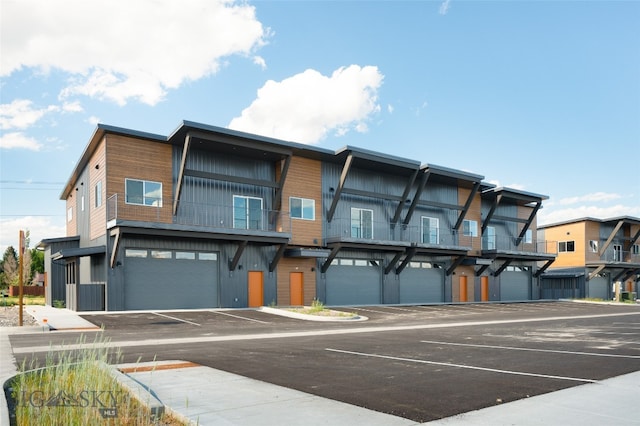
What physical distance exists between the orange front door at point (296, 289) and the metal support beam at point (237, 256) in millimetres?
4176

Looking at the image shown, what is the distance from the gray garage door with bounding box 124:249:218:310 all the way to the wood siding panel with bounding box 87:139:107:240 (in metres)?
2.66

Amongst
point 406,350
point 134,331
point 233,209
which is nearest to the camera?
point 406,350

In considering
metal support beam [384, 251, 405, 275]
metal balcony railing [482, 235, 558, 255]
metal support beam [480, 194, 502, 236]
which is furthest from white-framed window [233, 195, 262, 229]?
metal balcony railing [482, 235, 558, 255]

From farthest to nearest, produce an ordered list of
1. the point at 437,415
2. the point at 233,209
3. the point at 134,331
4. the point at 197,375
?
the point at 233,209, the point at 134,331, the point at 197,375, the point at 437,415

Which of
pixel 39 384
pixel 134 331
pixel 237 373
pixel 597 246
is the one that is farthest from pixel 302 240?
pixel 597 246

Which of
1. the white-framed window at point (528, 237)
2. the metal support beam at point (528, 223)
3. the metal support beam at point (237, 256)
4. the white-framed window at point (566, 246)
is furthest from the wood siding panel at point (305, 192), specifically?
the white-framed window at point (566, 246)

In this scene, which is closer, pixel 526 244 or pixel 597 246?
pixel 526 244

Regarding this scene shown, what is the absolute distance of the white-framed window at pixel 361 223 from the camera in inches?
1369

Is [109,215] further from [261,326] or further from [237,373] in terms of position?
[237,373]

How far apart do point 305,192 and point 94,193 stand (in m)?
12.1

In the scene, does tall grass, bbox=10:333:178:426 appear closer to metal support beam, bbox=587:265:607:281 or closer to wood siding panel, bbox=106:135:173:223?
wood siding panel, bbox=106:135:173:223

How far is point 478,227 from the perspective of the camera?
43.1m

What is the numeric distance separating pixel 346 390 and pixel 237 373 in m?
2.49

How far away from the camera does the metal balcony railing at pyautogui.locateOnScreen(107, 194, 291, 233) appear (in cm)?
2589
